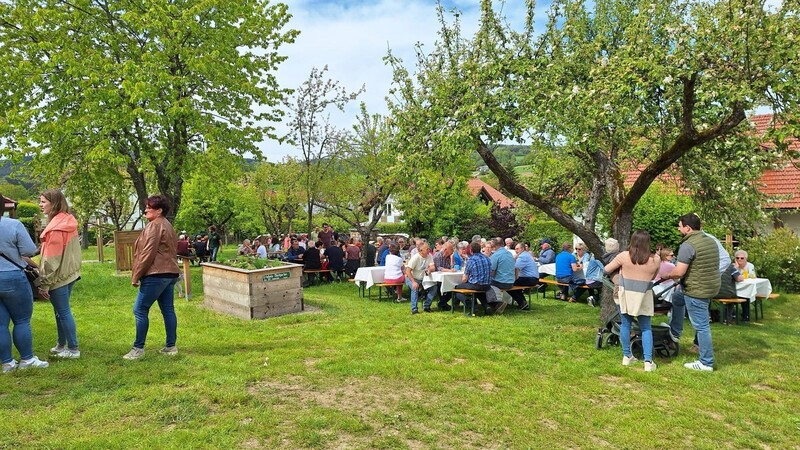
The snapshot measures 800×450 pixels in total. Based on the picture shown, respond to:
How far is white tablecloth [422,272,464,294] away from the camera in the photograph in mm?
10031

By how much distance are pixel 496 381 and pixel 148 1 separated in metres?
12.2

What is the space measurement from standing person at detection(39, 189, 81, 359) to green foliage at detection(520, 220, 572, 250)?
20223 mm

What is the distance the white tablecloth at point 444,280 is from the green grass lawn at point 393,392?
→ 188 cm

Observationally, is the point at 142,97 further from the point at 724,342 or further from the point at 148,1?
the point at 724,342

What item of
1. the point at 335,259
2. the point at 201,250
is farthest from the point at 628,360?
the point at 201,250

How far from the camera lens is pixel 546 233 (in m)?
24.5

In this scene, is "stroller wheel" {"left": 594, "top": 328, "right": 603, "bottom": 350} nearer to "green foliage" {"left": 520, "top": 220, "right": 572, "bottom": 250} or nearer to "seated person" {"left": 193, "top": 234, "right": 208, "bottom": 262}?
"seated person" {"left": 193, "top": 234, "right": 208, "bottom": 262}

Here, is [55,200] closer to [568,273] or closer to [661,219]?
[568,273]

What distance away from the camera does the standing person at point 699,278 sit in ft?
19.4

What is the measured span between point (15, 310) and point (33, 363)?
670mm

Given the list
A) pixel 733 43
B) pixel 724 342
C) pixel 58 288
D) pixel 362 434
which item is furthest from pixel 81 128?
pixel 724 342

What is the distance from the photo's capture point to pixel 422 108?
7.74 meters

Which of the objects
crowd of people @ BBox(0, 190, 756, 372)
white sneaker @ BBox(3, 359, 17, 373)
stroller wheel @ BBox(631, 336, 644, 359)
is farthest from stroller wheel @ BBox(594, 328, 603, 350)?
white sneaker @ BBox(3, 359, 17, 373)

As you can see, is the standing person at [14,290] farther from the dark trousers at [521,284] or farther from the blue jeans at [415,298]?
the dark trousers at [521,284]
